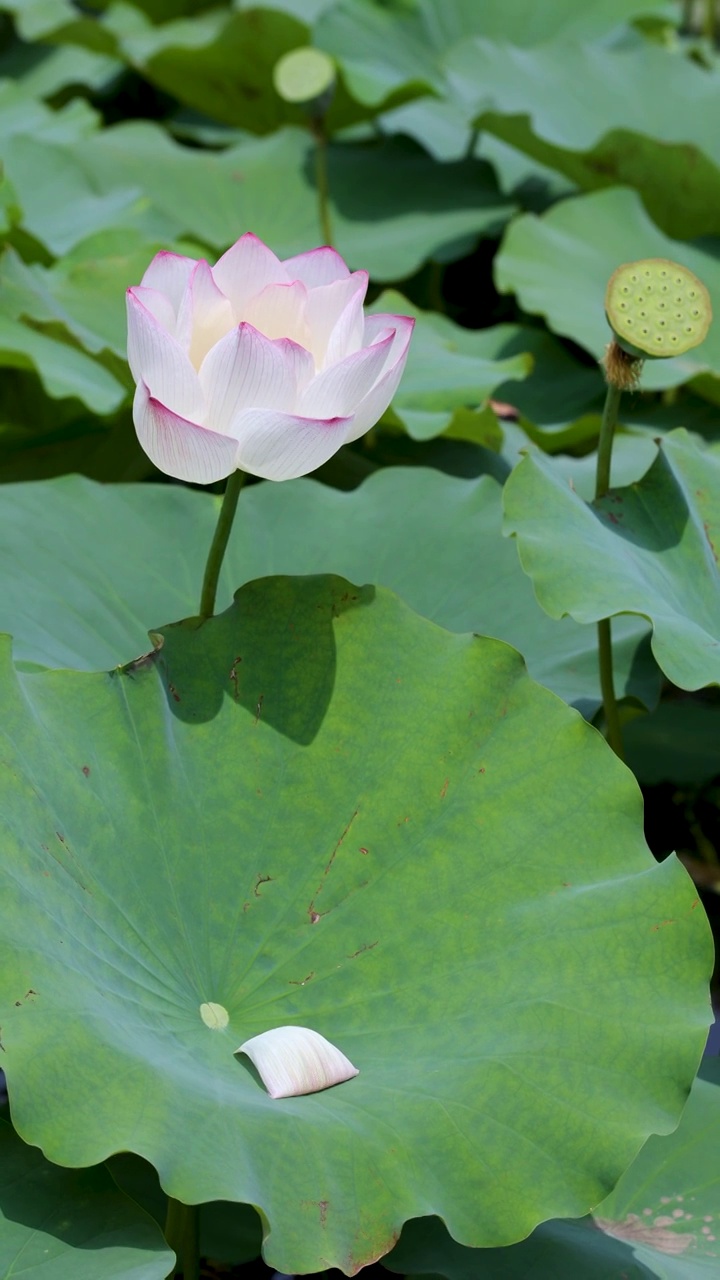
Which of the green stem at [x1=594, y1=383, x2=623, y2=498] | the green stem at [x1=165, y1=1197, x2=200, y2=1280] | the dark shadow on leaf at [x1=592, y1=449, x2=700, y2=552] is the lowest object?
the green stem at [x1=165, y1=1197, x2=200, y2=1280]

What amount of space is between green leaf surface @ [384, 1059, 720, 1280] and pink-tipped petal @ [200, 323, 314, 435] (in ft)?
2.22

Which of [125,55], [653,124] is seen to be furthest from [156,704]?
[125,55]

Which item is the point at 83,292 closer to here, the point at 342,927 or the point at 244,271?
the point at 244,271

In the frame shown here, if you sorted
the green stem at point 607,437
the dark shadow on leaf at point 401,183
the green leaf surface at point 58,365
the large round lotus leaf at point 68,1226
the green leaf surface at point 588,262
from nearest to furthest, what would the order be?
the large round lotus leaf at point 68,1226 → the green stem at point 607,437 → the green leaf surface at point 58,365 → the green leaf surface at point 588,262 → the dark shadow on leaf at point 401,183

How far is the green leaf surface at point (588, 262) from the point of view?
2148mm

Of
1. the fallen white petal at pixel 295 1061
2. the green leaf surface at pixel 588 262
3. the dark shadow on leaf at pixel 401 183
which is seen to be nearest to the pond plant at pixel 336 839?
the fallen white petal at pixel 295 1061

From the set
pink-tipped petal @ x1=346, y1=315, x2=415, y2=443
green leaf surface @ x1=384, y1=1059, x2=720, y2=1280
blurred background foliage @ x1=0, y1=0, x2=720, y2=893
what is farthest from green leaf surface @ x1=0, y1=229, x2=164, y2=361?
green leaf surface @ x1=384, y1=1059, x2=720, y2=1280

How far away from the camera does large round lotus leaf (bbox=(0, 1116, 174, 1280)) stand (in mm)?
817

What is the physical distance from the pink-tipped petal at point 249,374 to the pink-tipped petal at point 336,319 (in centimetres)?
5

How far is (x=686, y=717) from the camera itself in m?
1.98

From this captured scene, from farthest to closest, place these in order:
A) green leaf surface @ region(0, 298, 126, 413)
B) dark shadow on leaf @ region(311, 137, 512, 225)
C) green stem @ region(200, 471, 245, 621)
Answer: dark shadow on leaf @ region(311, 137, 512, 225) < green leaf surface @ region(0, 298, 126, 413) < green stem @ region(200, 471, 245, 621)

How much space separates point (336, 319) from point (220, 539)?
0.70ft

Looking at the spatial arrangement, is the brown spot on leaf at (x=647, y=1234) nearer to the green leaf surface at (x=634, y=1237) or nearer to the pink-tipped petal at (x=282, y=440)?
the green leaf surface at (x=634, y=1237)

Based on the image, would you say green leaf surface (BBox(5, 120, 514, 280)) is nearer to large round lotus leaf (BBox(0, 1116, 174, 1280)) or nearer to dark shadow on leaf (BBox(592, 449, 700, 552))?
dark shadow on leaf (BBox(592, 449, 700, 552))
